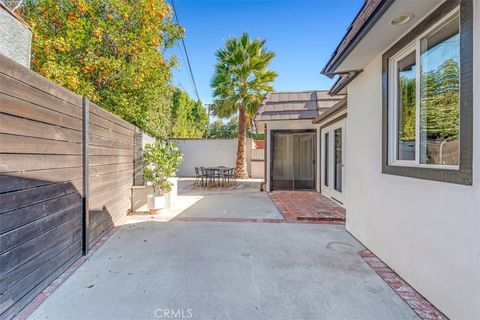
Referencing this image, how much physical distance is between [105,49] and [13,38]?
9.88ft

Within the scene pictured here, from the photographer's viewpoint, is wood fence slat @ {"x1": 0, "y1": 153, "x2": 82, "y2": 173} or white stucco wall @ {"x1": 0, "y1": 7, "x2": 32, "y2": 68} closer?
wood fence slat @ {"x1": 0, "y1": 153, "x2": 82, "y2": 173}

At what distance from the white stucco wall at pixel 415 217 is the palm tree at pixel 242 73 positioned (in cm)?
782

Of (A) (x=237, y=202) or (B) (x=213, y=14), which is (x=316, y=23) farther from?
(A) (x=237, y=202)

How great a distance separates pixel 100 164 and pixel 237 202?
4.32 metres

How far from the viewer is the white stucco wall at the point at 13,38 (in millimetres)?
3584

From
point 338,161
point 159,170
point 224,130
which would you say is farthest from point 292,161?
point 224,130

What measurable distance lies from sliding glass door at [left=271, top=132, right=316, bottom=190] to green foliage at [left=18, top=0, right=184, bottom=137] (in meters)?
5.45

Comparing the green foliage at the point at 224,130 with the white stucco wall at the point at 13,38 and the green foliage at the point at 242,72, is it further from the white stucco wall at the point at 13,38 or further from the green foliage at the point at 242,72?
the white stucco wall at the point at 13,38

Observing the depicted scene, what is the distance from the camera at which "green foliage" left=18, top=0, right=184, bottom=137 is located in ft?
19.3

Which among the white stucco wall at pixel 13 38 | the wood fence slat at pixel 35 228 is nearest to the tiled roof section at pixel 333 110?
the wood fence slat at pixel 35 228

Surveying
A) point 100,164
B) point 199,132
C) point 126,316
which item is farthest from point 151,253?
point 199,132

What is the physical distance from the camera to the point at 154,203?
577 centimetres

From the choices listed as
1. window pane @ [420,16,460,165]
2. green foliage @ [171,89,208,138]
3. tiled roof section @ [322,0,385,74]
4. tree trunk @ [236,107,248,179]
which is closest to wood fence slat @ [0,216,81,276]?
window pane @ [420,16,460,165]

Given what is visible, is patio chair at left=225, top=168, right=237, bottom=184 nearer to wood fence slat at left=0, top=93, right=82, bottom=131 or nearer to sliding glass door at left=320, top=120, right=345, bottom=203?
sliding glass door at left=320, top=120, right=345, bottom=203
